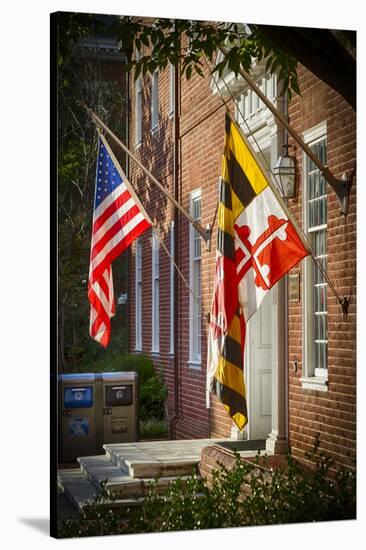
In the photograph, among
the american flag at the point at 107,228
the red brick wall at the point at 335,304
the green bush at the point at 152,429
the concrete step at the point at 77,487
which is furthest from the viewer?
the red brick wall at the point at 335,304

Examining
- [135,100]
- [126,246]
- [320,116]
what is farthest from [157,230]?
[320,116]

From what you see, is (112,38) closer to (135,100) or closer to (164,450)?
(135,100)

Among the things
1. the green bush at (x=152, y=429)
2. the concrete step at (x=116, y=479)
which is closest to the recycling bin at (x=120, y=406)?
the green bush at (x=152, y=429)

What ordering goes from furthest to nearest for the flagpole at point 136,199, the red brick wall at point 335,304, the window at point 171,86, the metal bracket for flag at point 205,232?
the red brick wall at point 335,304 → the metal bracket for flag at point 205,232 → the window at point 171,86 → the flagpole at point 136,199

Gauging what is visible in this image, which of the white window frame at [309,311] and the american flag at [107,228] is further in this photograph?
the white window frame at [309,311]

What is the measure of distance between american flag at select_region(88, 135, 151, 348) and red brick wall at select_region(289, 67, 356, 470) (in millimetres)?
1309

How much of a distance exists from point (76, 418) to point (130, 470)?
0.58m

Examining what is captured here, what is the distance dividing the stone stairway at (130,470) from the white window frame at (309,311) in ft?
2.94

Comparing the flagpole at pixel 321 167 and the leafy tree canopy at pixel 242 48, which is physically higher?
the leafy tree canopy at pixel 242 48

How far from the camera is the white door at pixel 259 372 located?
8.62 metres

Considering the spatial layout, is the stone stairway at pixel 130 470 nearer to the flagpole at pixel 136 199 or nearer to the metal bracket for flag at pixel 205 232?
the flagpole at pixel 136 199

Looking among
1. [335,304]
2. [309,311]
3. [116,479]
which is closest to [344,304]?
[335,304]

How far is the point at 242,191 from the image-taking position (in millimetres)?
8602

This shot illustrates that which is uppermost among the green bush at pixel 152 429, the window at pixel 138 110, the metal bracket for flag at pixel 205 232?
the window at pixel 138 110
